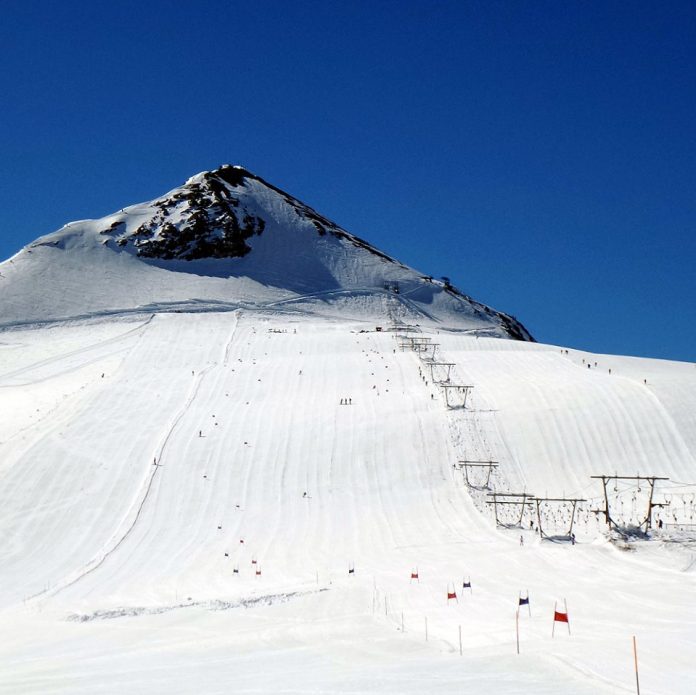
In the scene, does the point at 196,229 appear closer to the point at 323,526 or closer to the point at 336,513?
the point at 336,513

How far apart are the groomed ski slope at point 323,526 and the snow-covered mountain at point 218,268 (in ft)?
92.7

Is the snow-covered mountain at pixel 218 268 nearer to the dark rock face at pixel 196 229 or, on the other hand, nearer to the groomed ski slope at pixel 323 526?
the dark rock face at pixel 196 229

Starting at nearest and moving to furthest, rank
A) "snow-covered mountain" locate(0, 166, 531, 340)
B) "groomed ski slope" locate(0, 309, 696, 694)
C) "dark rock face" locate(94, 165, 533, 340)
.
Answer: "groomed ski slope" locate(0, 309, 696, 694) < "snow-covered mountain" locate(0, 166, 531, 340) < "dark rock face" locate(94, 165, 533, 340)

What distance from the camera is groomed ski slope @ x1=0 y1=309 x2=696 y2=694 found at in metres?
15.4

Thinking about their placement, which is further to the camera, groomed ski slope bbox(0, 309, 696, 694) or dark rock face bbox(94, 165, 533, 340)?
dark rock face bbox(94, 165, 533, 340)

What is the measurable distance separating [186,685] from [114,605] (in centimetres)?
942

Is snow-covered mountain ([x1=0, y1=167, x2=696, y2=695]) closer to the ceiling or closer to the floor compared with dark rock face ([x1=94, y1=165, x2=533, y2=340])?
closer to the floor

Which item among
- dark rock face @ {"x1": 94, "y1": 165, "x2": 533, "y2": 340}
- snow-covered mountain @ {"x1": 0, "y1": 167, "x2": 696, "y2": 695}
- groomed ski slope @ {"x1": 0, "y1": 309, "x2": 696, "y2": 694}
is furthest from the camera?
dark rock face @ {"x1": 94, "y1": 165, "x2": 533, "y2": 340}

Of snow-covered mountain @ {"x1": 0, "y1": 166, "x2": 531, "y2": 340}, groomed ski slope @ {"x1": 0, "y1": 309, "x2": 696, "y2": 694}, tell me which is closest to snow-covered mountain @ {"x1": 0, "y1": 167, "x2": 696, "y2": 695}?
groomed ski slope @ {"x1": 0, "y1": 309, "x2": 696, "y2": 694}

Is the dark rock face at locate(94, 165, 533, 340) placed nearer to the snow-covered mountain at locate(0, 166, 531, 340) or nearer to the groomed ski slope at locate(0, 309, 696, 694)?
the snow-covered mountain at locate(0, 166, 531, 340)

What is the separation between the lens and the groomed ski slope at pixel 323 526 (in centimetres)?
1537

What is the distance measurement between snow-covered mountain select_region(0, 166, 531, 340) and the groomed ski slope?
1113 inches

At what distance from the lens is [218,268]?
4163 inches

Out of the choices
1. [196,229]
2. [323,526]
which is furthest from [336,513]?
[196,229]
